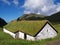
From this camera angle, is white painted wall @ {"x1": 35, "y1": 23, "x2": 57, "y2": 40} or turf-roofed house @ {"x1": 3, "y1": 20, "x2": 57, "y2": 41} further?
white painted wall @ {"x1": 35, "y1": 23, "x2": 57, "y2": 40}

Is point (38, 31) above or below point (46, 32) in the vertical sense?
above

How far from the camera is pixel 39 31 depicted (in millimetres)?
51938

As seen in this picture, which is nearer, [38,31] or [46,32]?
[38,31]

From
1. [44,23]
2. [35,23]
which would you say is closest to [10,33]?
[35,23]

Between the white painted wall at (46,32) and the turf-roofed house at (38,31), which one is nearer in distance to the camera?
the turf-roofed house at (38,31)

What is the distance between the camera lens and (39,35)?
51.8m

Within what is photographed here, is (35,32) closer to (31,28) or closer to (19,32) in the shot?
(31,28)

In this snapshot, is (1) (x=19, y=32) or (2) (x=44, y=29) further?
(1) (x=19, y=32)

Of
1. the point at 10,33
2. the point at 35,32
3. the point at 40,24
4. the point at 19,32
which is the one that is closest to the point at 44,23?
the point at 40,24

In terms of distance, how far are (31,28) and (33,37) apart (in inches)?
209

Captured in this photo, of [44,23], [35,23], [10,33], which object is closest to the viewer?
[44,23]

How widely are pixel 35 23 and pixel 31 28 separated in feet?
10.9

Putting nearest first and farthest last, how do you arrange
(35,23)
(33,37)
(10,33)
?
(33,37) → (35,23) → (10,33)

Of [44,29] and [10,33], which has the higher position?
[44,29]
